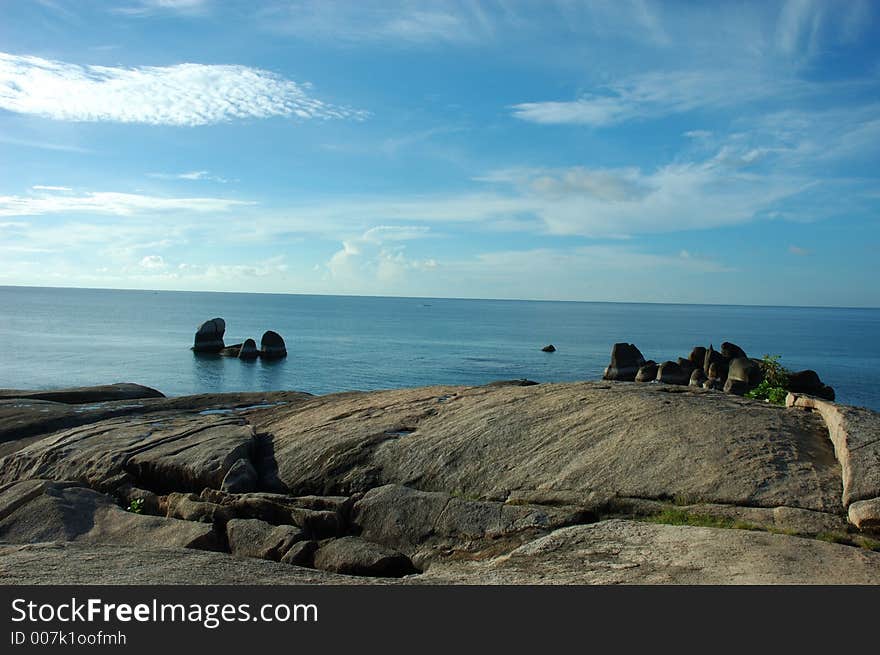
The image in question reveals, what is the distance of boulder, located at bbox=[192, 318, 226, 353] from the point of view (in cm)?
9606

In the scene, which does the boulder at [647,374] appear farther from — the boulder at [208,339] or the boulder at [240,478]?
the boulder at [208,339]

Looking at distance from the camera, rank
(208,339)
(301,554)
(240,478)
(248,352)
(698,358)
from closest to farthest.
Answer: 1. (301,554)
2. (240,478)
3. (698,358)
4. (248,352)
5. (208,339)

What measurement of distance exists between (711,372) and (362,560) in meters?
58.1

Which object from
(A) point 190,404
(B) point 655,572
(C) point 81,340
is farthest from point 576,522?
(C) point 81,340

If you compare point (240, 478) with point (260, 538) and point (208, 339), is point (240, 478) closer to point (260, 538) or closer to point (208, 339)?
point (260, 538)

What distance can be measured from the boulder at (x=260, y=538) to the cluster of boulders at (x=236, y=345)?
7711 cm

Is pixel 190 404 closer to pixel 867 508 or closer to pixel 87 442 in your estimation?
pixel 87 442

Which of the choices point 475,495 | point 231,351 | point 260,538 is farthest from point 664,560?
point 231,351

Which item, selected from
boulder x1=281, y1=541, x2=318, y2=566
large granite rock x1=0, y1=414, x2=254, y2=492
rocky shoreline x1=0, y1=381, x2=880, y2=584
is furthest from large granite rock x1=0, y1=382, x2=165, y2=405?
boulder x1=281, y1=541, x2=318, y2=566

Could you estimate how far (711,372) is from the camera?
63.9 metres

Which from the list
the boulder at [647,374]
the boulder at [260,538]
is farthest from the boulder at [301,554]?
the boulder at [647,374]

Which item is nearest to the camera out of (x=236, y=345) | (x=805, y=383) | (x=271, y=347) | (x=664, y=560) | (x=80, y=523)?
(x=664, y=560)

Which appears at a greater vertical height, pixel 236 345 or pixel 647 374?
pixel 647 374

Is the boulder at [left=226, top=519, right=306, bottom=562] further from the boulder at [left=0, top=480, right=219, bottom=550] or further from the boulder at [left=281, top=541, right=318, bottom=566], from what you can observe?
the boulder at [left=0, top=480, right=219, bottom=550]
